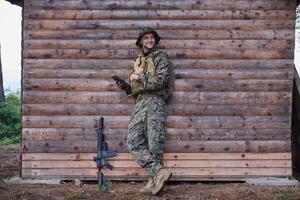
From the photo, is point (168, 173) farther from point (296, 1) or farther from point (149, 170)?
point (296, 1)

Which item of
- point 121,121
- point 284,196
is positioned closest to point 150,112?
point 121,121

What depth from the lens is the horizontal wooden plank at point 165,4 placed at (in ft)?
27.7

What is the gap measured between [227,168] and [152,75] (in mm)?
2057

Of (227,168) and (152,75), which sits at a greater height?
(152,75)

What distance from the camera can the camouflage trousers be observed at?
793cm

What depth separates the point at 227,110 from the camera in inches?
332

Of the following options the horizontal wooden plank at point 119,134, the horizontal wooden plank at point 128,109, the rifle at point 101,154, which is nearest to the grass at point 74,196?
the rifle at point 101,154

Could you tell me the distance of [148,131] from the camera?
799cm

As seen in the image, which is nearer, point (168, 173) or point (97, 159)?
point (168, 173)

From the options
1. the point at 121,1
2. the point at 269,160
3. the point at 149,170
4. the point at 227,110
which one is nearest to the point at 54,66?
the point at 121,1

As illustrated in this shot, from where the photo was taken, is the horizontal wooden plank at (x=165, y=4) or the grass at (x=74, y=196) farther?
the horizontal wooden plank at (x=165, y=4)

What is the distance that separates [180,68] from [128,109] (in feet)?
3.65

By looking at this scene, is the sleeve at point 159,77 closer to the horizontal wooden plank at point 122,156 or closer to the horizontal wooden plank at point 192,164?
the horizontal wooden plank at point 122,156

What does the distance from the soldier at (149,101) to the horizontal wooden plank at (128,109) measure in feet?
1.20
